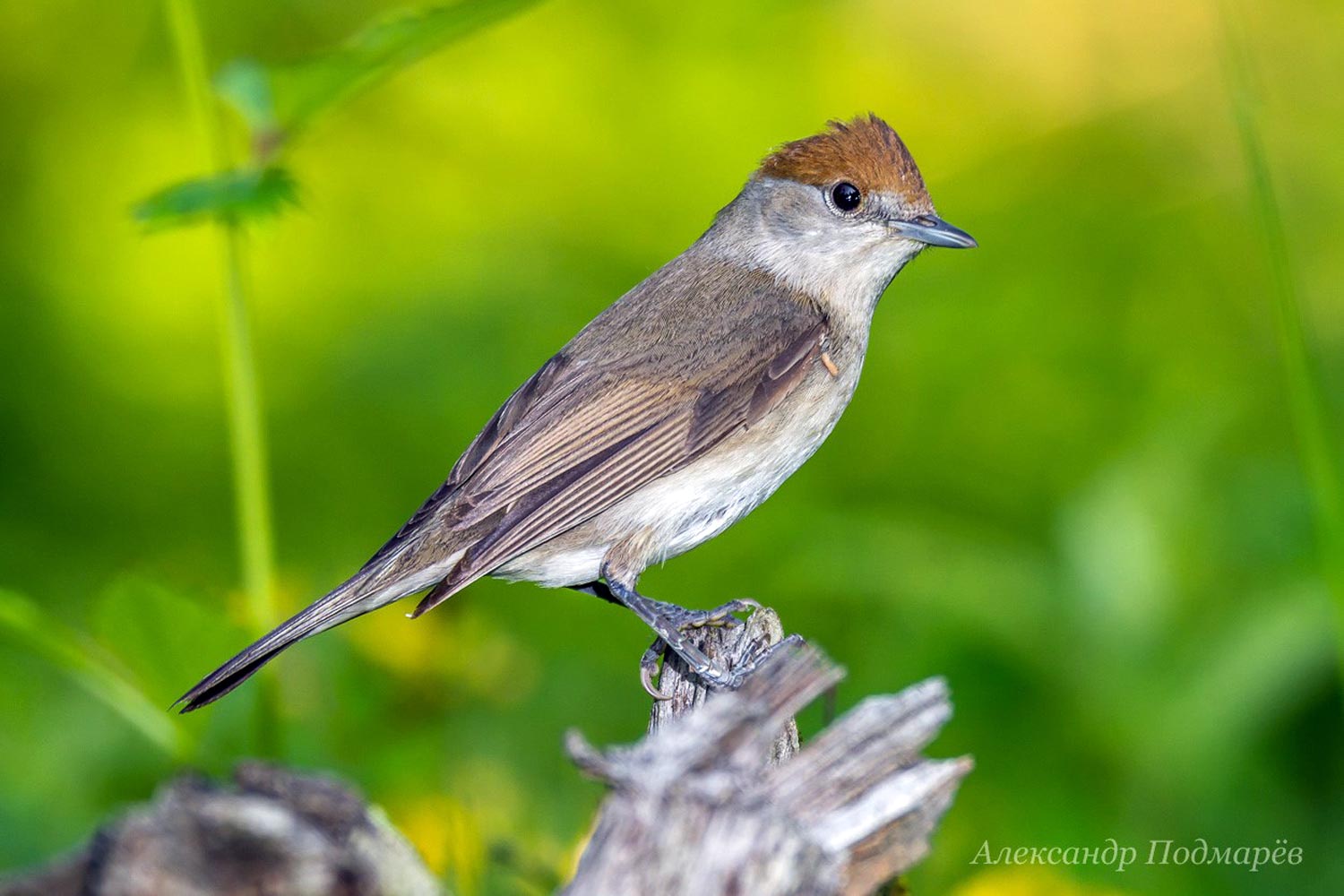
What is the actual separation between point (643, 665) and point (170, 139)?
4.71 m

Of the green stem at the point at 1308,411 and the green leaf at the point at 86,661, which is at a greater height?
the green leaf at the point at 86,661

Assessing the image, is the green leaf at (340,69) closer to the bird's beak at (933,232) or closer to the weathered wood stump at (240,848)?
the bird's beak at (933,232)

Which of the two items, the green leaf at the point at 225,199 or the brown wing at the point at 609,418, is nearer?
the green leaf at the point at 225,199

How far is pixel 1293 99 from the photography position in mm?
8641

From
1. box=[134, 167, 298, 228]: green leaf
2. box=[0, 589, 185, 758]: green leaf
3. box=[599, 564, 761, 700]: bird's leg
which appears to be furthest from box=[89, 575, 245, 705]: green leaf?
box=[599, 564, 761, 700]: bird's leg

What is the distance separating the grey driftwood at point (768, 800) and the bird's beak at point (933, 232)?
7.35ft

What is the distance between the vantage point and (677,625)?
3832mm

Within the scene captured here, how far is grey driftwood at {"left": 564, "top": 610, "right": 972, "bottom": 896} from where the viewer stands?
5.90 feet

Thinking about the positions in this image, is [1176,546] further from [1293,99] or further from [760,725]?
[1293,99]

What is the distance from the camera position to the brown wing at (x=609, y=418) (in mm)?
3789

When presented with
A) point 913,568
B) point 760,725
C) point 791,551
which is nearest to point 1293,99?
point 791,551

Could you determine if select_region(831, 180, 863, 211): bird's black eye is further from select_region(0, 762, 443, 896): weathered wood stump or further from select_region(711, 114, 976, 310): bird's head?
select_region(0, 762, 443, 896): weathered wood stump

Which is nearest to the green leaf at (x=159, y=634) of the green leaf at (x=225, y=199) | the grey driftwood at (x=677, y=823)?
the green leaf at (x=225, y=199)

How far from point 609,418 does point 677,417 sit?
186mm
